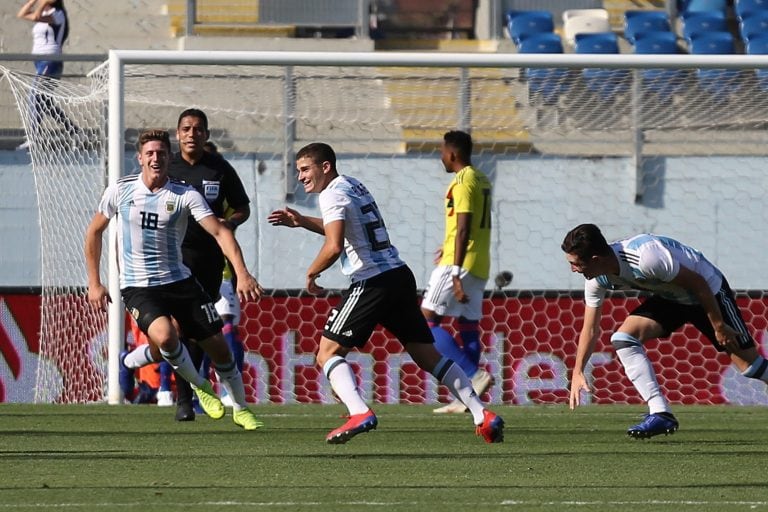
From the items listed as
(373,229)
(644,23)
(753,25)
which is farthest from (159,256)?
(753,25)

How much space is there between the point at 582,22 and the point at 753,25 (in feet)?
7.48

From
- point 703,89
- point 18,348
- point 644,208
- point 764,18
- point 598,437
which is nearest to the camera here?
point 598,437

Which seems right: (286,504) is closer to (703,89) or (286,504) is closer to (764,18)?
(703,89)

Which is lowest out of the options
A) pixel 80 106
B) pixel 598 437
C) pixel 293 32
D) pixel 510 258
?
pixel 598 437

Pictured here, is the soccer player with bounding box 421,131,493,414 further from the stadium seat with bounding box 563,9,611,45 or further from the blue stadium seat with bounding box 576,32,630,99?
the stadium seat with bounding box 563,9,611,45

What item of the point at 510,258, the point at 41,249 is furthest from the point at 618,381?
the point at 41,249

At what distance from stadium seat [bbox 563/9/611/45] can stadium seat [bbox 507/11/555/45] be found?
0.75 ft

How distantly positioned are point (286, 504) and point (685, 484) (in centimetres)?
183

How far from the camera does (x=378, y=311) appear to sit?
8188mm

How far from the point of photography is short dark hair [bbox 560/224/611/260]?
7695mm

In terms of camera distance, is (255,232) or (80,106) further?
(255,232)

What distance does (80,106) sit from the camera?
41.7 ft

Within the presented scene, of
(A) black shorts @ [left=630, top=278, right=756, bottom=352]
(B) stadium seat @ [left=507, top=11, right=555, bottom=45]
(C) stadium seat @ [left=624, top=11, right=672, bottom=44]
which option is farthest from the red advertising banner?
(C) stadium seat @ [left=624, top=11, right=672, bottom=44]

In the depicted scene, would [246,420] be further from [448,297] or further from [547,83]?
[547,83]
